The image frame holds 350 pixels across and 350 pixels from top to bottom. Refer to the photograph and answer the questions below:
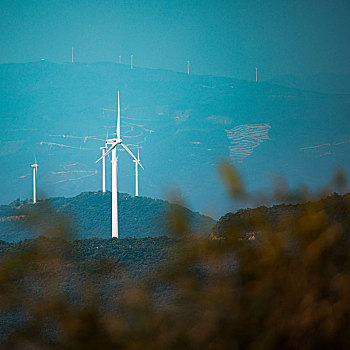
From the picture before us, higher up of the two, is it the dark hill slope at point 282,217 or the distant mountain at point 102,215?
the distant mountain at point 102,215

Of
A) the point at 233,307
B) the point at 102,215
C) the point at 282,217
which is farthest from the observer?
the point at 102,215

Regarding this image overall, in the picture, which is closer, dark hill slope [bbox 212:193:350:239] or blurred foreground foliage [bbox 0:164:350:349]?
blurred foreground foliage [bbox 0:164:350:349]

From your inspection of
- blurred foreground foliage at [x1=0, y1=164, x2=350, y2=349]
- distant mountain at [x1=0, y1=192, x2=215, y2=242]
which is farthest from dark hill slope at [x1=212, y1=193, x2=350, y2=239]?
distant mountain at [x1=0, y1=192, x2=215, y2=242]

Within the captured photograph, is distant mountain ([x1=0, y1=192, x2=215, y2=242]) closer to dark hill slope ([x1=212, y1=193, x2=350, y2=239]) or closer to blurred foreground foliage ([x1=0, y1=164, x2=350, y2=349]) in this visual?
dark hill slope ([x1=212, y1=193, x2=350, y2=239])

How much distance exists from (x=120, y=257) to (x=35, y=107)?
30.1 m

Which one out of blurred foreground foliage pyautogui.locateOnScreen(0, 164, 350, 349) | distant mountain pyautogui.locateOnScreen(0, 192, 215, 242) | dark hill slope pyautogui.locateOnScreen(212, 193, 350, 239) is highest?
distant mountain pyautogui.locateOnScreen(0, 192, 215, 242)

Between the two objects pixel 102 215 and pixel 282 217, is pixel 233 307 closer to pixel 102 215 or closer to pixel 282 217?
pixel 282 217

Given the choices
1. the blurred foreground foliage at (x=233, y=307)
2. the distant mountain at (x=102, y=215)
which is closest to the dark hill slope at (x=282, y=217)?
the blurred foreground foliage at (x=233, y=307)

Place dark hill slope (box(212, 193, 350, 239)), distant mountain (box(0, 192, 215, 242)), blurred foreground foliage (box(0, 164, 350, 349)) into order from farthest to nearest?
1. distant mountain (box(0, 192, 215, 242))
2. dark hill slope (box(212, 193, 350, 239))
3. blurred foreground foliage (box(0, 164, 350, 349))

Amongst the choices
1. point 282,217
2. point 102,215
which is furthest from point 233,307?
point 102,215

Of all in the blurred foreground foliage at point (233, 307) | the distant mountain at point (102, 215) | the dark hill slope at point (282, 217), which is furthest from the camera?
the distant mountain at point (102, 215)

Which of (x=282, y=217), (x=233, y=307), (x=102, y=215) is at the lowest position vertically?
(x=233, y=307)

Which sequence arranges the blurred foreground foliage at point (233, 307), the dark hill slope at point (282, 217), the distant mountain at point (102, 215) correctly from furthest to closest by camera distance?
1. the distant mountain at point (102, 215)
2. the dark hill slope at point (282, 217)
3. the blurred foreground foliage at point (233, 307)

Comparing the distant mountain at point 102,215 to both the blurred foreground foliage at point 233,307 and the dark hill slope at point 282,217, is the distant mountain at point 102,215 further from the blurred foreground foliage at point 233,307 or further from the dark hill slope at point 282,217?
the blurred foreground foliage at point 233,307
